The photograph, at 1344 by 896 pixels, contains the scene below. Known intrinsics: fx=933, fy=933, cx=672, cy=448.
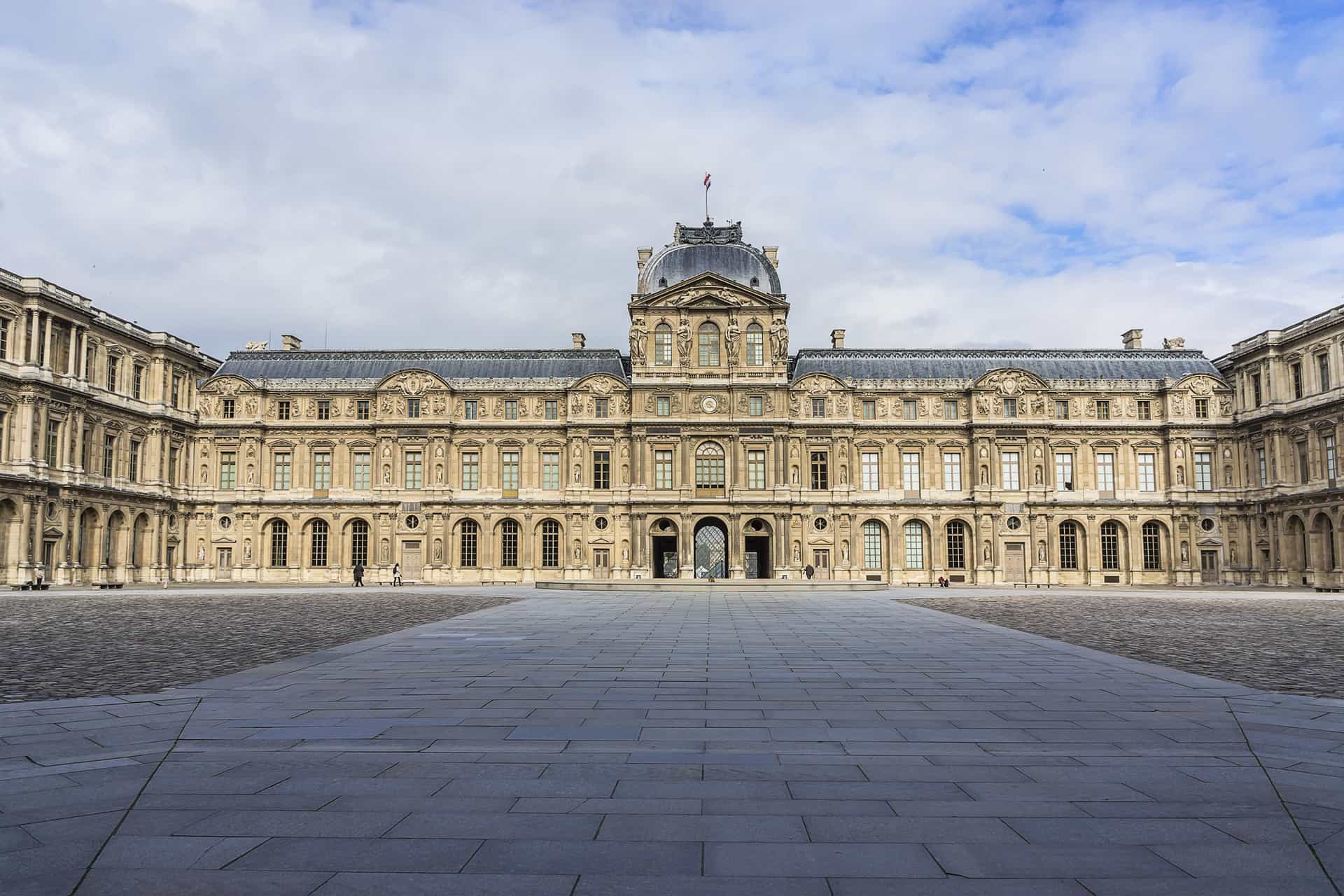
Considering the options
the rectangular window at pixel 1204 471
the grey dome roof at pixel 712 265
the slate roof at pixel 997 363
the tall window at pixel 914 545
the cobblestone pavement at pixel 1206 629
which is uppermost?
the grey dome roof at pixel 712 265

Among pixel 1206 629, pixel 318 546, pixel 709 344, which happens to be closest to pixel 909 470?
pixel 709 344

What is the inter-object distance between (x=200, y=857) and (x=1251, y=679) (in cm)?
1347

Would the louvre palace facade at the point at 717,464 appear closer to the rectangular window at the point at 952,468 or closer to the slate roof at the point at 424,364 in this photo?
the rectangular window at the point at 952,468

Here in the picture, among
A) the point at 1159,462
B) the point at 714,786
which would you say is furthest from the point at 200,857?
the point at 1159,462

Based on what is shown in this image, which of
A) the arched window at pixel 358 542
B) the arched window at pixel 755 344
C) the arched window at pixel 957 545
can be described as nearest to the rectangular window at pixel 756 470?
the arched window at pixel 755 344

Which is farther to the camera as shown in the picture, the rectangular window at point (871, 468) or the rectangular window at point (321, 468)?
the rectangular window at point (321, 468)

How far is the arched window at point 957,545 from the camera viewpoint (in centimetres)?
5881

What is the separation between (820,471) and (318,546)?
106 ft

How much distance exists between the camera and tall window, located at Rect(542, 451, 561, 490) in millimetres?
59469

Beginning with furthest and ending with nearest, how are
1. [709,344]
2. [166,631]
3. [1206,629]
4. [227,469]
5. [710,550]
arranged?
[227,469] < [710,550] < [709,344] < [1206,629] < [166,631]

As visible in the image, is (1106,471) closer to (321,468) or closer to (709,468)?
(709,468)

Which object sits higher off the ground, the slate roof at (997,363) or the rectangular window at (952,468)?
the slate roof at (997,363)

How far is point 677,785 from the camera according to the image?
732 cm

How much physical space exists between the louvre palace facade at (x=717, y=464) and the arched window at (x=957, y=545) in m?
0.16
